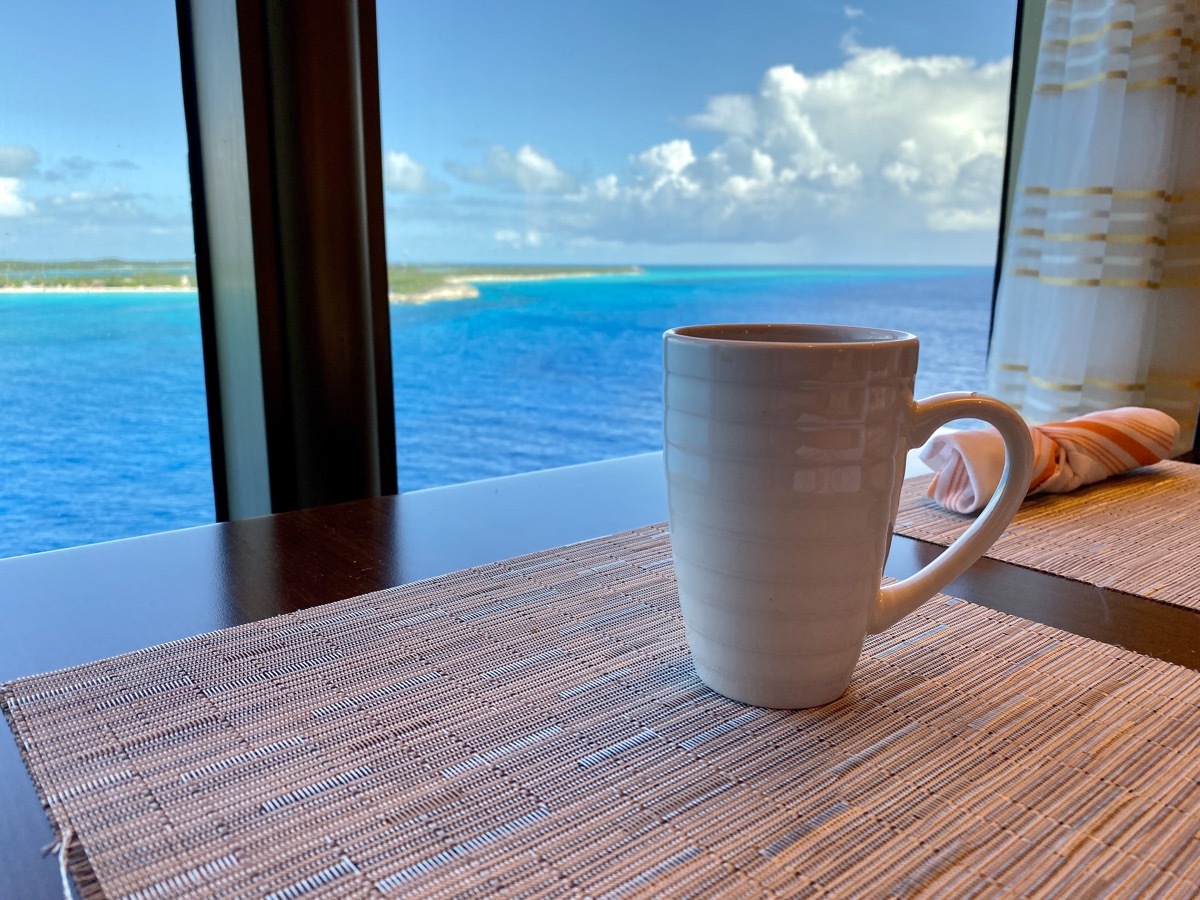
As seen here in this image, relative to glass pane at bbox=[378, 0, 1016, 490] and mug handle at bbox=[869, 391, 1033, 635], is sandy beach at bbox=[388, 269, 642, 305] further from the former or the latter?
mug handle at bbox=[869, 391, 1033, 635]

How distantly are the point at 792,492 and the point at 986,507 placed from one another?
4.3 inches

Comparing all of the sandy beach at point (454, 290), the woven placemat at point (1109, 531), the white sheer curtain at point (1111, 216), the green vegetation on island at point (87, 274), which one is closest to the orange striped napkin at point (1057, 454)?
the woven placemat at point (1109, 531)

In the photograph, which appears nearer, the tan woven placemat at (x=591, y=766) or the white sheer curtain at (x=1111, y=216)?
the tan woven placemat at (x=591, y=766)

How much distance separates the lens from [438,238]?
966cm

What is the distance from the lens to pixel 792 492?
1.06 ft

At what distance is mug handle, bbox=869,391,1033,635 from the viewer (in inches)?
13.9

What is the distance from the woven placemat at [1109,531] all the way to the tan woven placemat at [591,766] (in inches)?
5.1

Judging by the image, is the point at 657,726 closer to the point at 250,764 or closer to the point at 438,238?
the point at 250,764

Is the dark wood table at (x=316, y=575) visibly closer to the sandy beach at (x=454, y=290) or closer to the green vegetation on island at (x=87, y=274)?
the green vegetation on island at (x=87, y=274)

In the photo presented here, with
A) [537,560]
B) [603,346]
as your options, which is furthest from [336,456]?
[603,346]

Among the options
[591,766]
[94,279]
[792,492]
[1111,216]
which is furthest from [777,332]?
[94,279]

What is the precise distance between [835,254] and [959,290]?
6.58 feet

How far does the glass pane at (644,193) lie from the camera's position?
8617 mm

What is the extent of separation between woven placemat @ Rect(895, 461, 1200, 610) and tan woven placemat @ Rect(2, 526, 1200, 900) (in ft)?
0.43
